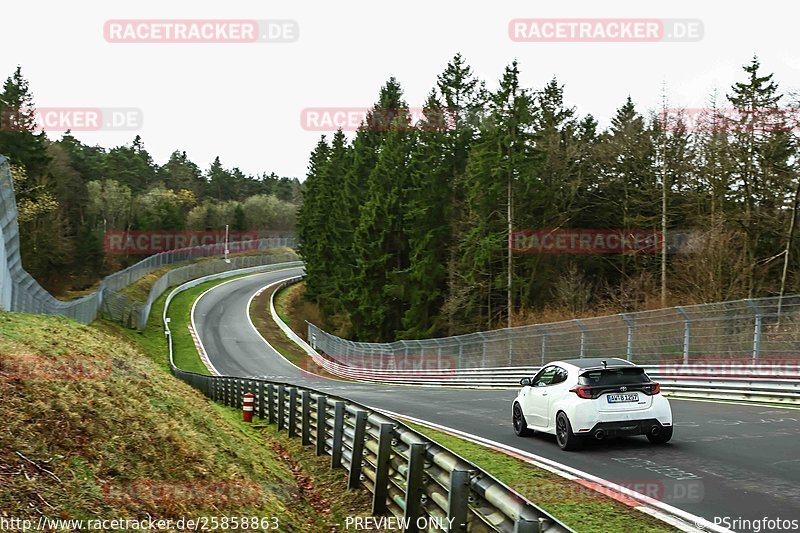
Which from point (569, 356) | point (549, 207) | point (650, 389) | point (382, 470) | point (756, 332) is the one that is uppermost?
point (549, 207)

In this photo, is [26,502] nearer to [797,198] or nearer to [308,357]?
[797,198]

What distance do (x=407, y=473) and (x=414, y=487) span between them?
0.25m

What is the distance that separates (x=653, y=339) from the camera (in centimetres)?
2347

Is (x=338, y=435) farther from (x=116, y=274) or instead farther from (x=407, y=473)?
(x=116, y=274)

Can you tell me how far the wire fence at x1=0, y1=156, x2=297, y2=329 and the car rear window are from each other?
11.9 m

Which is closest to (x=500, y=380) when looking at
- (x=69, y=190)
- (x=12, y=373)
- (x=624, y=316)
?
(x=624, y=316)

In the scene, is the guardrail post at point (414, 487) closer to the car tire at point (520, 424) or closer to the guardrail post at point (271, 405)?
the car tire at point (520, 424)

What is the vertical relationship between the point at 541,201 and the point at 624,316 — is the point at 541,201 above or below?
above

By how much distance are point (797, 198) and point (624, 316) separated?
390 inches

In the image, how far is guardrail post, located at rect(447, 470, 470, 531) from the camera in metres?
5.86

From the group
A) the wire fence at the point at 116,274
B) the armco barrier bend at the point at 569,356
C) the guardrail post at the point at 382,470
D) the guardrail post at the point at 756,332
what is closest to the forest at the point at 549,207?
the armco barrier bend at the point at 569,356

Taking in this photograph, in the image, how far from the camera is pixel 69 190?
92125mm

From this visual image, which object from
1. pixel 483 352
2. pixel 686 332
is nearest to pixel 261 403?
pixel 686 332

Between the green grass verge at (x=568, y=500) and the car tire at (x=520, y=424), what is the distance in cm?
219
